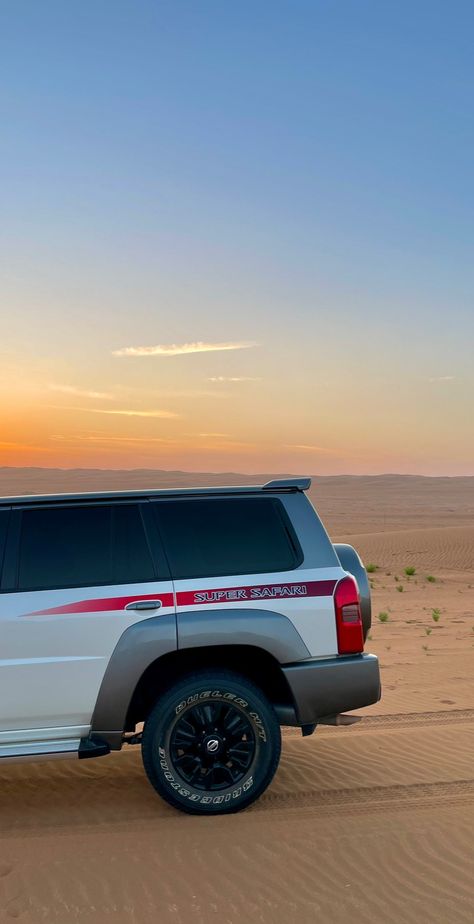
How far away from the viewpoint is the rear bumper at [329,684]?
551 cm

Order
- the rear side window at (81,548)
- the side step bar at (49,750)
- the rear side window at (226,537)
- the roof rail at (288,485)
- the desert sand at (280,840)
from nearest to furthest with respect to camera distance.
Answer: the desert sand at (280,840)
the side step bar at (49,750)
the rear side window at (81,548)
the rear side window at (226,537)
the roof rail at (288,485)

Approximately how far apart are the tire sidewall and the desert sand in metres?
0.13

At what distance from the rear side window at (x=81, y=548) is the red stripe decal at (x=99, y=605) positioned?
13 cm

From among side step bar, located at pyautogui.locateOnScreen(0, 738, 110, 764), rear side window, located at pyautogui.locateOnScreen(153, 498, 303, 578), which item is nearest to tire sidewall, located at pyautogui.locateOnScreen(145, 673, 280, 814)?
side step bar, located at pyautogui.locateOnScreen(0, 738, 110, 764)

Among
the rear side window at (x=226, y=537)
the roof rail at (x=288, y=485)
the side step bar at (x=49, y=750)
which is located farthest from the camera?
the roof rail at (x=288, y=485)

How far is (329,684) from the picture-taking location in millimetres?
5527

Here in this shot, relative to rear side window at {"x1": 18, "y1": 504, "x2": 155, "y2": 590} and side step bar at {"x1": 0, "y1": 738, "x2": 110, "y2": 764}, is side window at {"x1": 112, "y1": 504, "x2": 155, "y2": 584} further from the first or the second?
side step bar at {"x1": 0, "y1": 738, "x2": 110, "y2": 764}

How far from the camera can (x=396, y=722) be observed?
8281mm

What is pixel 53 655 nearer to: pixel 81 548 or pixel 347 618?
pixel 81 548

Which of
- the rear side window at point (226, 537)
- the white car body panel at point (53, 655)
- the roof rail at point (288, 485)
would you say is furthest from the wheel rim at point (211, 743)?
the roof rail at point (288, 485)

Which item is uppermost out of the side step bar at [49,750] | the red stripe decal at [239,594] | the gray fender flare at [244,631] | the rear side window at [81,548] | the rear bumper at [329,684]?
the rear side window at [81,548]

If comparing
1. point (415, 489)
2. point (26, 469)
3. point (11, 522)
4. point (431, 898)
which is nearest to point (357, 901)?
point (431, 898)

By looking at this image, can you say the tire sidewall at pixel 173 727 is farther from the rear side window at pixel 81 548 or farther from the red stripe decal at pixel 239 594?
the rear side window at pixel 81 548

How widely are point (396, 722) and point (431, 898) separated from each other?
12.2ft
